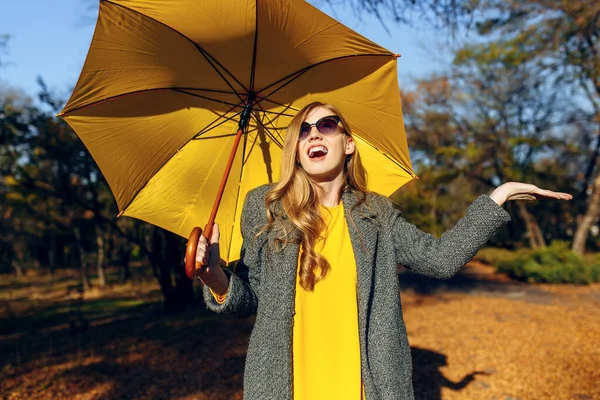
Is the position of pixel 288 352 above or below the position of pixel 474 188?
below

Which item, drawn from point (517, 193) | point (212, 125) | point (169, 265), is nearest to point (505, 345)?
point (517, 193)

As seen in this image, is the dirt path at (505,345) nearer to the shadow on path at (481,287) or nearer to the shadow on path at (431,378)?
the shadow on path at (431,378)

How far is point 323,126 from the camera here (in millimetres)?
2143

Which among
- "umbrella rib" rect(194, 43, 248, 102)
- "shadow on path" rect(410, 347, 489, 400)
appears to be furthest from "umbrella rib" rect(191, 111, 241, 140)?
"shadow on path" rect(410, 347, 489, 400)

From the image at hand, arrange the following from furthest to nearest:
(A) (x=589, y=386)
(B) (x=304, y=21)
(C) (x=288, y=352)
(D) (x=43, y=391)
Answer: (D) (x=43, y=391) < (A) (x=589, y=386) < (B) (x=304, y=21) < (C) (x=288, y=352)

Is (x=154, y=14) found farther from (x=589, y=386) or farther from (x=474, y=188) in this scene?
(x=474, y=188)

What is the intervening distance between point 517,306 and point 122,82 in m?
9.24

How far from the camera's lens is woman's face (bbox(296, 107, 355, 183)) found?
2.09 meters

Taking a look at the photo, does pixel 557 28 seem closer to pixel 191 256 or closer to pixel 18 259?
pixel 191 256

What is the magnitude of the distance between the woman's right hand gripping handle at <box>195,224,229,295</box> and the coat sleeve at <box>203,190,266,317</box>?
40mm

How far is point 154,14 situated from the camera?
6.95 ft

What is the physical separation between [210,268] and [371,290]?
66 centimetres

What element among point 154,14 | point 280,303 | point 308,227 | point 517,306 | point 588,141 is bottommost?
point 517,306

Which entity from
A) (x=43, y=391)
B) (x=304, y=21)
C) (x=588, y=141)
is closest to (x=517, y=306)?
(x=43, y=391)
